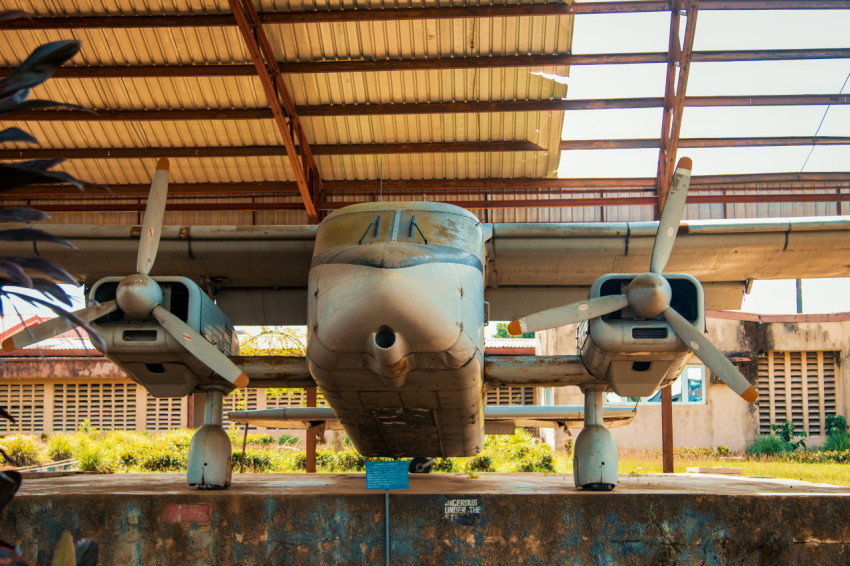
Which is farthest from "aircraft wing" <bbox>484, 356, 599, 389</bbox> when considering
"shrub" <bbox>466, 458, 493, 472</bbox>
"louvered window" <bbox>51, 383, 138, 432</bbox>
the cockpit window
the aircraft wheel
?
"louvered window" <bbox>51, 383, 138, 432</bbox>

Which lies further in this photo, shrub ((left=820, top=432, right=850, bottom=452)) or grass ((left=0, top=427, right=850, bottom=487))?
shrub ((left=820, top=432, right=850, bottom=452))

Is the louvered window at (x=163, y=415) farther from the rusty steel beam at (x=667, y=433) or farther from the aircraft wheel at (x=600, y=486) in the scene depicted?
the aircraft wheel at (x=600, y=486)

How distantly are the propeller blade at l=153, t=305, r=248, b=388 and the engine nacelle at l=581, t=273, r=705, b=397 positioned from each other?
4.43 meters

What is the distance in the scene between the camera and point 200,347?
9539mm

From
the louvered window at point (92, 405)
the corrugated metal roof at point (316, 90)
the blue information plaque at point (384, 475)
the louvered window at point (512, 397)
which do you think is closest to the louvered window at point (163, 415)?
the louvered window at point (92, 405)

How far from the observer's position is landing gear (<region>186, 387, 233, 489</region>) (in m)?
9.87

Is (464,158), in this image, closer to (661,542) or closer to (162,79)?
(162,79)

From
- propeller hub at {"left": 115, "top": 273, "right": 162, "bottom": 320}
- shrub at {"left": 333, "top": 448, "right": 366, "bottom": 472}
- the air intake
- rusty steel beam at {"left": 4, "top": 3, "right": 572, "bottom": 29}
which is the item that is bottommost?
shrub at {"left": 333, "top": 448, "right": 366, "bottom": 472}

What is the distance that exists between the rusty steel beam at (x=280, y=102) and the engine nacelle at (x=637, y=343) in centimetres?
953

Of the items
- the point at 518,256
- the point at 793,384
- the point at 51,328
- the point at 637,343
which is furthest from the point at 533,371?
the point at 793,384

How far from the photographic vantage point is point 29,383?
30.9 meters

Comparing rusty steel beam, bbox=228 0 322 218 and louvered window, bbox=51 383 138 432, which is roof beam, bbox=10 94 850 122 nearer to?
rusty steel beam, bbox=228 0 322 218

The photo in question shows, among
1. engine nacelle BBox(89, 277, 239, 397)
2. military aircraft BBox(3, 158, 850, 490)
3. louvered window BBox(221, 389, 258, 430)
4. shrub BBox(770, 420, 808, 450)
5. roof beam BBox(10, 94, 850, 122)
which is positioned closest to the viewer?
military aircraft BBox(3, 158, 850, 490)

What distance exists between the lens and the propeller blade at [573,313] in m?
9.27
